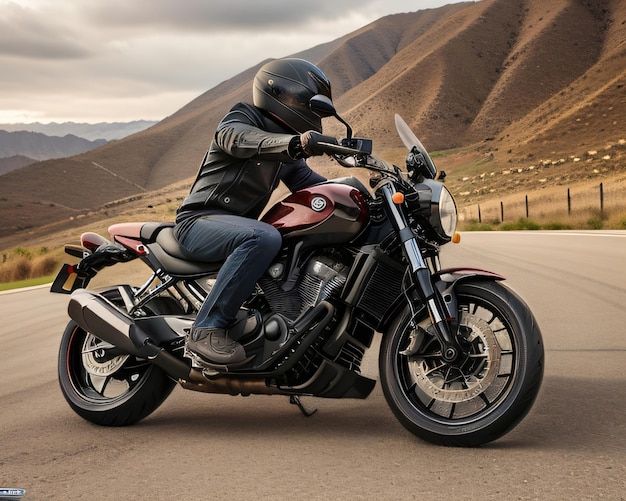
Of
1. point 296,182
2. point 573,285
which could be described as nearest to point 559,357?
point 296,182

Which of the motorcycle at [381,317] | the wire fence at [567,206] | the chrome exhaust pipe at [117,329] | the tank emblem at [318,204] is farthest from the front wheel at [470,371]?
the wire fence at [567,206]

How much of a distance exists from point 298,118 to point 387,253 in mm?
1002

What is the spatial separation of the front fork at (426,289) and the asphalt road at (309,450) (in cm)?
54

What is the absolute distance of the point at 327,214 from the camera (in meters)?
4.79

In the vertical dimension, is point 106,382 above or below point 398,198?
below

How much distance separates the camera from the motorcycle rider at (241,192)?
16.0 feet

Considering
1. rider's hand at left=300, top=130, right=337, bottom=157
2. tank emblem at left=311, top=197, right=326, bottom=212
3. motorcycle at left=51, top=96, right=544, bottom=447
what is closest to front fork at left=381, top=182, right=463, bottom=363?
motorcycle at left=51, top=96, right=544, bottom=447

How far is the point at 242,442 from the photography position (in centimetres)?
499

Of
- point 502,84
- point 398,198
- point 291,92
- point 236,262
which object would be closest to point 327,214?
point 398,198

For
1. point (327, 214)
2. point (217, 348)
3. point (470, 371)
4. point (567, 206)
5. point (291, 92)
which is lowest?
point (567, 206)

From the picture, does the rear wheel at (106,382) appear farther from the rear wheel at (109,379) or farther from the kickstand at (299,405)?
the kickstand at (299,405)

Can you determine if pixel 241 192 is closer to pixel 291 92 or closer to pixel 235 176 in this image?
pixel 235 176

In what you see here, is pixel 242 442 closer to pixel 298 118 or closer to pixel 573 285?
pixel 298 118

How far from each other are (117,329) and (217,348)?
87cm
